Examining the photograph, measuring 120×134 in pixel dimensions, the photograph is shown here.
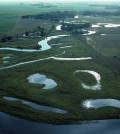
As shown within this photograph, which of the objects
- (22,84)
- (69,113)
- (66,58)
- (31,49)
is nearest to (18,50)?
(31,49)

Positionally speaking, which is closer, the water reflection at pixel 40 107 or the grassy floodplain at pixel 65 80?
the grassy floodplain at pixel 65 80

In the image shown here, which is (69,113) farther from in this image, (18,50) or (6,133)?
(18,50)

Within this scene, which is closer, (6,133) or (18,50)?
(6,133)

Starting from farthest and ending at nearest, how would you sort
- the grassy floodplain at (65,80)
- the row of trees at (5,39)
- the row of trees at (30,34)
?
the row of trees at (30,34) < the row of trees at (5,39) < the grassy floodplain at (65,80)

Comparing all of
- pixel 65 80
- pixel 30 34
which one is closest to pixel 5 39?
pixel 30 34

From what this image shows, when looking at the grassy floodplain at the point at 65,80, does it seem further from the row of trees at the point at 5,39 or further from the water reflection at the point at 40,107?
the row of trees at the point at 5,39

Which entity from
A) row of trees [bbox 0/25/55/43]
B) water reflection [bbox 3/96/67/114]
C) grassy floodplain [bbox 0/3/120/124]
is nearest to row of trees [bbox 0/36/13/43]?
row of trees [bbox 0/25/55/43]

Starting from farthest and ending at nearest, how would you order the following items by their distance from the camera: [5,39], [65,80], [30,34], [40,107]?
[30,34] → [5,39] → [65,80] → [40,107]

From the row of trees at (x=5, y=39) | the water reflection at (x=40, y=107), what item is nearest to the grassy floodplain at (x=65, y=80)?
the water reflection at (x=40, y=107)

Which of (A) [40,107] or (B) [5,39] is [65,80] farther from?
(B) [5,39]

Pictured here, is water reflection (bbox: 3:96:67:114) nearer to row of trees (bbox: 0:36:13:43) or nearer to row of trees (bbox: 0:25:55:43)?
row of trees (bbox: 0:36:13:43)

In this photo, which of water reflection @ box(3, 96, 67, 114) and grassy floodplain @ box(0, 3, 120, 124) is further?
water reflection @ box(3, 96, 67, 114)
